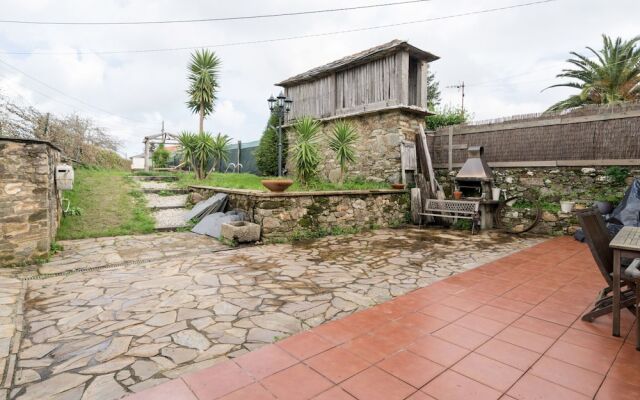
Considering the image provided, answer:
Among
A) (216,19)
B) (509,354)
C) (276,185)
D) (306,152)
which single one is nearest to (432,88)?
(216,19)

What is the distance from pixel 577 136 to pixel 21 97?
13548mm

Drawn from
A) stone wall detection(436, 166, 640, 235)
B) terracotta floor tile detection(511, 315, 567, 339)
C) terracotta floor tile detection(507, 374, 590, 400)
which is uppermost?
stone wall detection(436, 166, 640, 235)

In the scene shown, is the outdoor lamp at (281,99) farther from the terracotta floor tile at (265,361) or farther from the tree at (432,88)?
the tree at (432,88)

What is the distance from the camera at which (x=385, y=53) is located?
8.41 metres

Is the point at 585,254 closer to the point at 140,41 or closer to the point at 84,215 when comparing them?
the point at 84,215

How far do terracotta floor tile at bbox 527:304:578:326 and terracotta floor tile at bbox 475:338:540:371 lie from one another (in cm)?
69

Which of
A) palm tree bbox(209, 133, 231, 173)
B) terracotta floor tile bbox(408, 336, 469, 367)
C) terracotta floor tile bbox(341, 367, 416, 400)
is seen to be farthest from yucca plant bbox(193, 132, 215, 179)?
terracotta floor tile bbox(341, 367, 416, 400)

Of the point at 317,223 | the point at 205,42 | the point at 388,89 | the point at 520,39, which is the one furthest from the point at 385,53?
the point at 205,42

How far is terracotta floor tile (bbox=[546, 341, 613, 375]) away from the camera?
6.40 feet

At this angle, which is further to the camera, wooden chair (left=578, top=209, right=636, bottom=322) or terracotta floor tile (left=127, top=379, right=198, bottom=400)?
wooden chair (left=578, top=209, right=636, bottom=322)

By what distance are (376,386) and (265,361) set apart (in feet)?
2.26

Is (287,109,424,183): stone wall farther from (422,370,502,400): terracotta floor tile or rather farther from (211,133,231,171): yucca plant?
(422,370,502,400): terracotta floor tile

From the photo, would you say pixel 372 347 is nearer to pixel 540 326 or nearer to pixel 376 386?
pixel 376 386

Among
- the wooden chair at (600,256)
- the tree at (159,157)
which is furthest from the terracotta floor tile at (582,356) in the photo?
the tree at (159,157)
